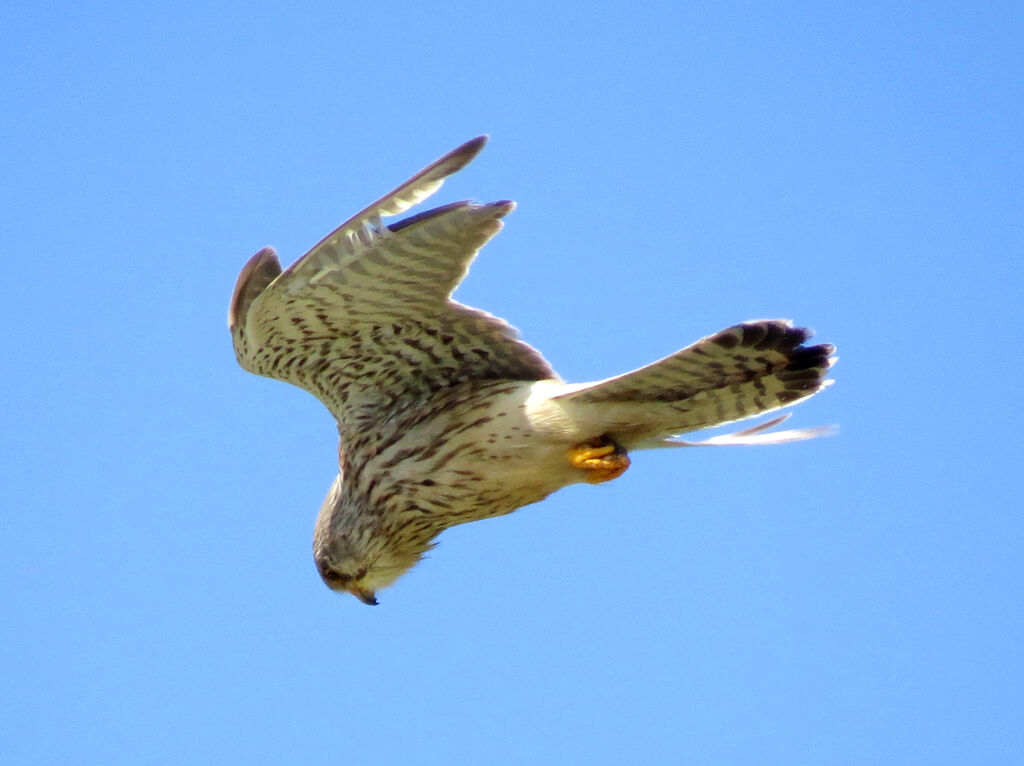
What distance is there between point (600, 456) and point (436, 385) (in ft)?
3.02

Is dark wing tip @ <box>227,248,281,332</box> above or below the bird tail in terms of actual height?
above

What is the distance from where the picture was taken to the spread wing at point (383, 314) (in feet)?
17.2

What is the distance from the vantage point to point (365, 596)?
654 cm

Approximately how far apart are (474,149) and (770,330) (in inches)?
50.1

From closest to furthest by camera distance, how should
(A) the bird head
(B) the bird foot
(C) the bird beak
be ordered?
(B) the bird foot, (A) the bird head, (C) the bird beak

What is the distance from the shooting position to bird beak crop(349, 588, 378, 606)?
6.50 meters

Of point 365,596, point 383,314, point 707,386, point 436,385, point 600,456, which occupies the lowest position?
point 365,596

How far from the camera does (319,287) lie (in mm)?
5559

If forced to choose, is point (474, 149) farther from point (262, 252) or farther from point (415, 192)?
point (262, 252)

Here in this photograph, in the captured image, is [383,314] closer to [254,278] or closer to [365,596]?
[254,278]

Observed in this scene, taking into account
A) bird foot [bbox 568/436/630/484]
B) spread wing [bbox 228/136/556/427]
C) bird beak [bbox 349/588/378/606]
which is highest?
spread wing [bbox 228/136/556/427]

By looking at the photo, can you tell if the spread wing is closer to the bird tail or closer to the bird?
the bird

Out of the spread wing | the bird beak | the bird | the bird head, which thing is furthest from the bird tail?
the bird beak

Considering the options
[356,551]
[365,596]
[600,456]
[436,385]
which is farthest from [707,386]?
[365,596]
